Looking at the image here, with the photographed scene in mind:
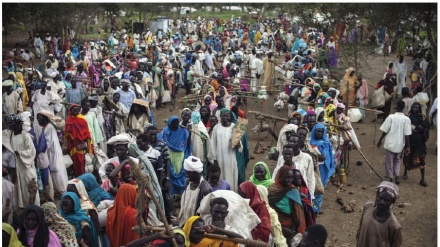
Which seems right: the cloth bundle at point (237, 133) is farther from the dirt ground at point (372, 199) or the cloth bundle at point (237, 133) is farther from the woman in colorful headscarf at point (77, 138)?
the woman in colorful headscarf at point (77, 138)

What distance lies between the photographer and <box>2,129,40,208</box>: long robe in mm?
7672

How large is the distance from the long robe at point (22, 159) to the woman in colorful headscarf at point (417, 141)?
5.64 m

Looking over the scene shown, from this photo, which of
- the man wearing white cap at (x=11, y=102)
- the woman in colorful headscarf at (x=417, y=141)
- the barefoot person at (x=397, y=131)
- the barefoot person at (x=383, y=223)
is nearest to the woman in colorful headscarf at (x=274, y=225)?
the barefoot person at (x=383, y=223)

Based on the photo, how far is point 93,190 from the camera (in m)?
6.28

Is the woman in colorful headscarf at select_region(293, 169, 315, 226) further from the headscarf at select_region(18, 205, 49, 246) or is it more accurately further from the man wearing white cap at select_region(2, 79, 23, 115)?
the man wearing white cap at select_region(2, 79, 23, 115)

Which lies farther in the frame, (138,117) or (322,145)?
(138,117)

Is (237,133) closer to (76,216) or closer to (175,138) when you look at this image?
(175,138)

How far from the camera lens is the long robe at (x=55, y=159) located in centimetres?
861

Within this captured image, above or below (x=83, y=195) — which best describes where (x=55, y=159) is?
below

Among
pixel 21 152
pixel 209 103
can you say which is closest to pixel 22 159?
pixel 21 152

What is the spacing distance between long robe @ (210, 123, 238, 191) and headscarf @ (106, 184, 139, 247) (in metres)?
2.93

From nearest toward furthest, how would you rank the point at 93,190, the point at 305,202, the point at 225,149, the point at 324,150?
the point at 93,190, the point at 305,202, the point at 225,149, the point at 324,150

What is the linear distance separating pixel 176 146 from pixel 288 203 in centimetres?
280

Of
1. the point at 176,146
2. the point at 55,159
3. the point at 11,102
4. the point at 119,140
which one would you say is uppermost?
the point at 119,140
